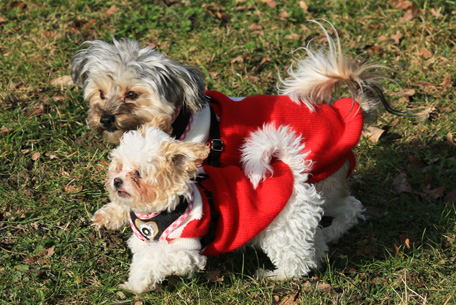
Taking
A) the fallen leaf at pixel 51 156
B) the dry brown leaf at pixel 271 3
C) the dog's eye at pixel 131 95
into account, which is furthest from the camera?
the dry brown leaf at pixel 271 3

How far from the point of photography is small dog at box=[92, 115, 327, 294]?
9.42ft

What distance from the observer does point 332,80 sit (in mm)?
3799

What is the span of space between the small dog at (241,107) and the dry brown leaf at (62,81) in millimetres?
1316

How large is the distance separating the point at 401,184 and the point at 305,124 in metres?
1.38

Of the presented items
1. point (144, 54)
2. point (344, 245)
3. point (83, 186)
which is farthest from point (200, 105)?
point (344, 245)

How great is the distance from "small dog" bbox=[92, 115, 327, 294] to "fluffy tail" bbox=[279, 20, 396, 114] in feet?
1.79

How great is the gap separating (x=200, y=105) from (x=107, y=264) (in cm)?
134

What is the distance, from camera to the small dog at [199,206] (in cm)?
287

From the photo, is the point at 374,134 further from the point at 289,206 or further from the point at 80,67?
the point at 80,67

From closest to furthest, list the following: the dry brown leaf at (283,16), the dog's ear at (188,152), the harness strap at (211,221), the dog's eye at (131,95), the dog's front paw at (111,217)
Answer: the dog's ear at (188,152), the harness strap at (211,221), the dog's front paw at (111,217), the dog's eye at (131,95), the dry brown leaf at (283,16)

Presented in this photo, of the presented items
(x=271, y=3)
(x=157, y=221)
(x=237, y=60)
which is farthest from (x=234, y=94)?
(x=157, y=221)

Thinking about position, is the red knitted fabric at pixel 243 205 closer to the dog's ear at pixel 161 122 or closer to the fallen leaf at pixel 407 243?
the dog's ear at pixel 161 122

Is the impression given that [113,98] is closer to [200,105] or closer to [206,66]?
[200,105]

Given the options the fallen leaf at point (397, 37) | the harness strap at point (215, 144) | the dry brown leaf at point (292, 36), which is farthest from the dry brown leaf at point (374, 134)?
the harness strap at point (215, 144)
